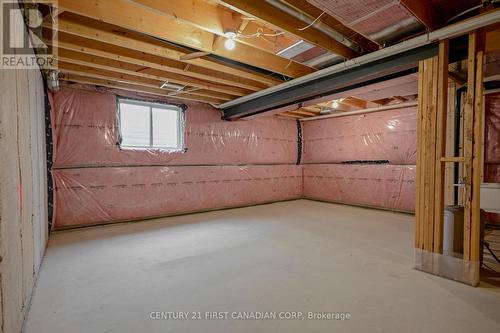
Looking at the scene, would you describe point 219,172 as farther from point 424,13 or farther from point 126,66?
point 424,13

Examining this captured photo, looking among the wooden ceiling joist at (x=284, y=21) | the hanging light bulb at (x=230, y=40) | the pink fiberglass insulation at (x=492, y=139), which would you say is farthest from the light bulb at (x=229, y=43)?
the pink fiberglass insulation at (x=492, y=139)

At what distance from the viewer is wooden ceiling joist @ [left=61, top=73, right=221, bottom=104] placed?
3.70 metres

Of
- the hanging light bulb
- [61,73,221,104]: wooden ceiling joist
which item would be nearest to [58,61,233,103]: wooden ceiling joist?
[61,73,221,104]: wooden ceiling joist

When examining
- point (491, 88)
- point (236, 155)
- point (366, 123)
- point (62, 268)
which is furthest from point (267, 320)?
point (366, 123)

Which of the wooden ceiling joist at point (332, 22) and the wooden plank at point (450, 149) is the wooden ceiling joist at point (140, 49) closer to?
the wooden ceiling joist at point (332, 22)

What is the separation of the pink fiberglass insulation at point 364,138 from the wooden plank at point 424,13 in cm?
329

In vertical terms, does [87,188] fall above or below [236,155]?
below

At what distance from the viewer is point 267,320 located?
165 cm

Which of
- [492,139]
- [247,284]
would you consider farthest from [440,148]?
[492,139]

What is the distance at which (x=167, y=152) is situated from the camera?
15.8 feet

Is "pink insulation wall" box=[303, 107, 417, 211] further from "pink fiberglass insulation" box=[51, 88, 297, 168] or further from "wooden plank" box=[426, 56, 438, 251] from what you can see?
"wooden plank" box=[426, 56, 438, 251]

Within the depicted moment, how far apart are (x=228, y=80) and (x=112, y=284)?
2827 millimetres

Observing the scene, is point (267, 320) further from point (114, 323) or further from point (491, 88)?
point (491, 88)

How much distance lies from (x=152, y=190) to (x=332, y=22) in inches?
152
